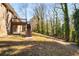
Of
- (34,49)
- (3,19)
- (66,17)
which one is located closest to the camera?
(34,49)

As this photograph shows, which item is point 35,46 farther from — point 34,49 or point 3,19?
point 3,19

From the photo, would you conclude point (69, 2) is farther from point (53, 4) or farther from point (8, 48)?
point (8, 48)

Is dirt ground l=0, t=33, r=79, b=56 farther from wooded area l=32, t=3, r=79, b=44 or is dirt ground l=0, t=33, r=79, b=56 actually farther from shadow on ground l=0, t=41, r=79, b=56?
wooded area l=32, t=3, r=79, b=44

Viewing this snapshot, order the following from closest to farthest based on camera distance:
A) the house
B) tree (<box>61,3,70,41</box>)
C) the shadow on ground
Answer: the shadow on ground, tree (<box>61,3,70,41</box>), the house

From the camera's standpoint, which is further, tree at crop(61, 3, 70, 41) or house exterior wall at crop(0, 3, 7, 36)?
house exterior wall at crop(0, 3, 7, 36)

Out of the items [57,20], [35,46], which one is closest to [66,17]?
[57,20]

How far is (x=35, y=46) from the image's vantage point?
5.52m

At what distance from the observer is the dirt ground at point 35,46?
212 inches

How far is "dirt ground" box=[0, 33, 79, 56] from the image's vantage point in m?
5.39

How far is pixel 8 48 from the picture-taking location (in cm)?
544

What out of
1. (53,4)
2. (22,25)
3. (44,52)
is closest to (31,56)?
(44,52)

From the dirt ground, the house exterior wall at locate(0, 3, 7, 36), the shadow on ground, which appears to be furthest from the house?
the shadow on ground

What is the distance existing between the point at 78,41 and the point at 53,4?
3.18 ft

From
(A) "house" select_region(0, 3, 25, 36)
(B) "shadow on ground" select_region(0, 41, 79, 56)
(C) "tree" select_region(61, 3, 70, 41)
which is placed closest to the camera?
(B) "shadow on ground" select_region(0, 41, 79, 56)
